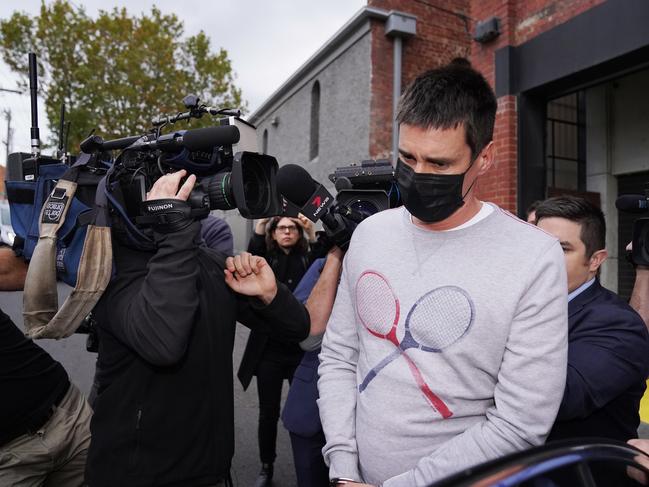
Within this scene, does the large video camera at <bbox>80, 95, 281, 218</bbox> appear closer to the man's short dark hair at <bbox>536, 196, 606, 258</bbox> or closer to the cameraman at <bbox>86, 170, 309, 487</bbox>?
the cameraman at <bbox>86, 170, 309, 487</bbox>

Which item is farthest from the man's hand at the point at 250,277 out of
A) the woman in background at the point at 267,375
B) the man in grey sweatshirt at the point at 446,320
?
the woman in background at the point at 267,375

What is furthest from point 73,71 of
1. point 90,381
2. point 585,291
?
point 585,291

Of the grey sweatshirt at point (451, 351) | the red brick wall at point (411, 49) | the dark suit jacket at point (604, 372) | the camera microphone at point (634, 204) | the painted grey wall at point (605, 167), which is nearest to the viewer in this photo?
the grey sweatshirt at point (451, 351)

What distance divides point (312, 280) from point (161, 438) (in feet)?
4.26

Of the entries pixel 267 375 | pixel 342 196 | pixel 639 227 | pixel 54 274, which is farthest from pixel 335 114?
pixel 54 274

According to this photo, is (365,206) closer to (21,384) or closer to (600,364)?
(600,364)

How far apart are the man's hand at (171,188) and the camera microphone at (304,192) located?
0.35 m

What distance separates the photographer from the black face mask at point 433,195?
1.54 meters

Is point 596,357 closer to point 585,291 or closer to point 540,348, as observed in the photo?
point 585,291

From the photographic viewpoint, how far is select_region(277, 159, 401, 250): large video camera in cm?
204

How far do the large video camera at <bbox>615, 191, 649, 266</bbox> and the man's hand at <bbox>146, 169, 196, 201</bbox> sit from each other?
2048 mm

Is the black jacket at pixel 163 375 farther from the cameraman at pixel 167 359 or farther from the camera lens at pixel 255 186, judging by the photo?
the camera lens at pixel 255 186

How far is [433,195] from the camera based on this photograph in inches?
60.6

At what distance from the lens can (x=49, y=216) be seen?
1.82m
